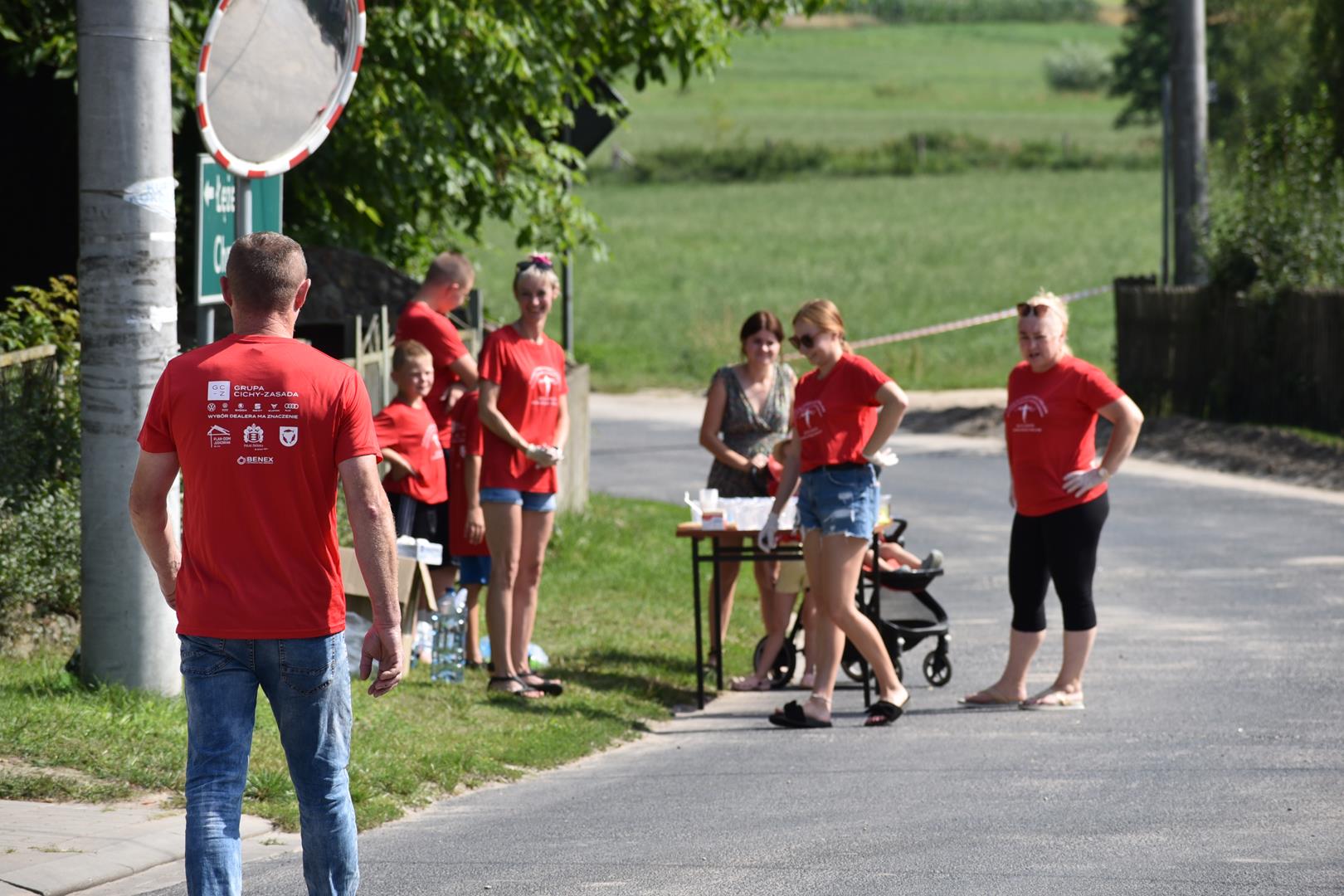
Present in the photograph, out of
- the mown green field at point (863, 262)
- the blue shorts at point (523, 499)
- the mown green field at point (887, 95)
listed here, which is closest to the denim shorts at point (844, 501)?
the blue shorts at point (523, 499)

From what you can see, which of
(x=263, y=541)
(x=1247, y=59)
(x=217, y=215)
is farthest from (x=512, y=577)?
(x=1247, y=59)

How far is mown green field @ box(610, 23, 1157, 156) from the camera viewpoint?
8994cm

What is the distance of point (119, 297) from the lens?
7613 mm

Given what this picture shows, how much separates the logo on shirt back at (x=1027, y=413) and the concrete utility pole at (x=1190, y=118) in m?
11.4

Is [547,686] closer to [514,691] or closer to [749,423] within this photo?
[514,691]

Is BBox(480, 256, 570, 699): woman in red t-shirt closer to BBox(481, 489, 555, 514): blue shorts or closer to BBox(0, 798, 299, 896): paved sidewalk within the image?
BBox(481, 489, 555, 514): blue shorts

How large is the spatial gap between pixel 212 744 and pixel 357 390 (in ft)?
3.09

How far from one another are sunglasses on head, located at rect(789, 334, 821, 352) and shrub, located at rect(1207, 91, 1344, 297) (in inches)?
443

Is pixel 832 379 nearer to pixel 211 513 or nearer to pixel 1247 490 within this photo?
pixel 211 513

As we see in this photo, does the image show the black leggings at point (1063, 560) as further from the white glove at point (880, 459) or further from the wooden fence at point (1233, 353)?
the wooden fence at point (1233, 353)

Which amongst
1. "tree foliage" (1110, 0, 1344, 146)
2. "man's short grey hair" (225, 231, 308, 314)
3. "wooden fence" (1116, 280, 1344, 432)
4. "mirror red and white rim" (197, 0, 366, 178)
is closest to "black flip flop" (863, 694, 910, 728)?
"mirror red and white rim" (197, 0, 366, 178)

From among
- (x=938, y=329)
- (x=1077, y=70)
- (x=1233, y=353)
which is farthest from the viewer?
(x=1077, y=70)

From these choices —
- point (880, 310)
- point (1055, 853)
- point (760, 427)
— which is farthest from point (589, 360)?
point (1055, 853)

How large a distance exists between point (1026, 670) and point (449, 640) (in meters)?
2.74
